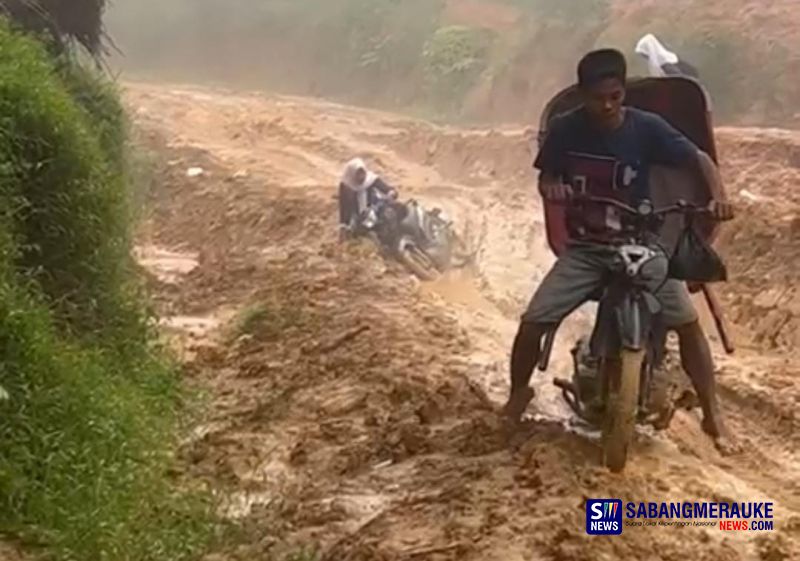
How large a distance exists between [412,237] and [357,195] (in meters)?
0.77

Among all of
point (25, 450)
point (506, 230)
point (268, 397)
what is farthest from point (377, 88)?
point (25, 450)

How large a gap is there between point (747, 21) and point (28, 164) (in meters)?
21.2

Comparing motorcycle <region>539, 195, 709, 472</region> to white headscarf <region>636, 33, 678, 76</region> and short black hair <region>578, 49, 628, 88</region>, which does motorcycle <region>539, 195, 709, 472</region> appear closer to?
short black hair <region>578, 49, 628, 88</region>

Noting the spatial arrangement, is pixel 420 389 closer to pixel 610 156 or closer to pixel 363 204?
pixel 610 156

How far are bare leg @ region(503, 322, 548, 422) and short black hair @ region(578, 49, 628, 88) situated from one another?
126cm

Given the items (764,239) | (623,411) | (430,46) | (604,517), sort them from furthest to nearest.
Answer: (430,46), (764,239), (623,411), (604,517)

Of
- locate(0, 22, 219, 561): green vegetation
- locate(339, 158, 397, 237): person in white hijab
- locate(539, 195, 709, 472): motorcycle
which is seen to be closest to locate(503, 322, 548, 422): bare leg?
locate(539, 195, 709, 472): motorcycle

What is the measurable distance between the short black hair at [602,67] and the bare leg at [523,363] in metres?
1.26

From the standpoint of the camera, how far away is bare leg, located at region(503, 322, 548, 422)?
605 centimetres

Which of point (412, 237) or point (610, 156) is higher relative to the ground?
point (610, 156)

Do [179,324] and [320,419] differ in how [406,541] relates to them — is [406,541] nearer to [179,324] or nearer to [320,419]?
[320,419]

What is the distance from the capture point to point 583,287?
5.86 metres

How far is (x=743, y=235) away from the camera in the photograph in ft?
42.3

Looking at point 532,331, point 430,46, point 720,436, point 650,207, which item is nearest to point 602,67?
point 650,207
